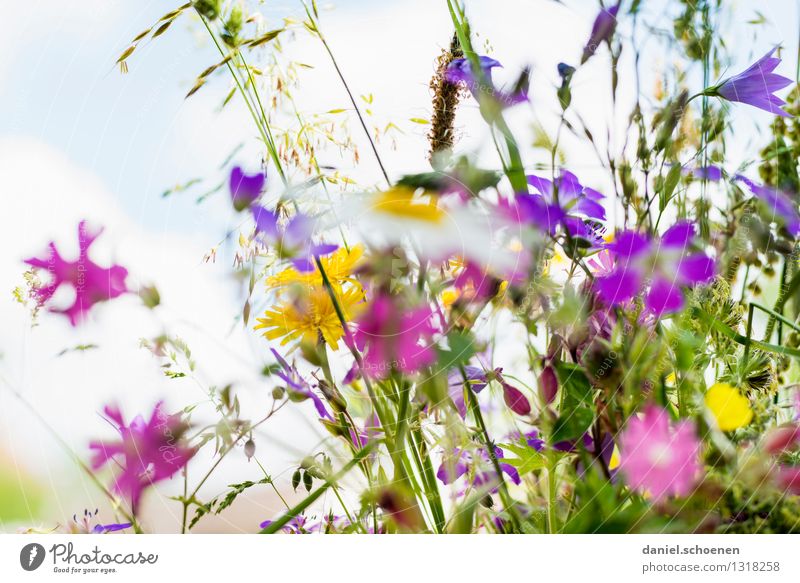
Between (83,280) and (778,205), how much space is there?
38cm

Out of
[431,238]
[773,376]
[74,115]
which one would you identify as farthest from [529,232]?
[74,115]

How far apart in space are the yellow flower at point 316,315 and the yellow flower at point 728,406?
0.17 meters

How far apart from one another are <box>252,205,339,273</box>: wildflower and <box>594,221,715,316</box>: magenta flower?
13 centimetres

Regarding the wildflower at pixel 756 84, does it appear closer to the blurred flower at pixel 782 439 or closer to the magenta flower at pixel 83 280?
the blurred flower at pixel 782 439

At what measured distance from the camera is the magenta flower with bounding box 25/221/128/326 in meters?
0.41

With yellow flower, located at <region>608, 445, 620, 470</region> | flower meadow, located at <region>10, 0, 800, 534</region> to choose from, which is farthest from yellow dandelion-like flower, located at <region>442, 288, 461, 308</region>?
yellow flower, located at <region>608, 445, 620, 470</region>

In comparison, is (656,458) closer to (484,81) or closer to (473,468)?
(473,468)

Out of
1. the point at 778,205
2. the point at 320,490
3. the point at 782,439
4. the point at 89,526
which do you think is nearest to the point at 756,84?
the point at 778,205

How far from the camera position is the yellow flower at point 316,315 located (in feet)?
1.16

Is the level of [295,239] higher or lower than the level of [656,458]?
higher

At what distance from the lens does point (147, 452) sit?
394mm

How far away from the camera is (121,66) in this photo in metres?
0.43

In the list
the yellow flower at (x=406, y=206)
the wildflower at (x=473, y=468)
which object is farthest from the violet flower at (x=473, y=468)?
the yellow flower at (x=406, y=206)

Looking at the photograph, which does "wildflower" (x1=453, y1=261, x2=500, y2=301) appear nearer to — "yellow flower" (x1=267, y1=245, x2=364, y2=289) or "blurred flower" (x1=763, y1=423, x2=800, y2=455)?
"yellow flower" (x1=267, y1=245, x2=364, y2=289)
